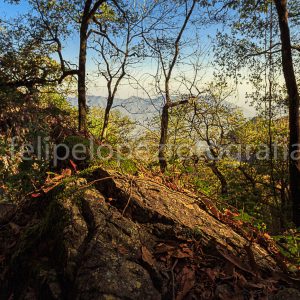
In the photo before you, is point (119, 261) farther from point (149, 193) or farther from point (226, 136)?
point (226, 136)

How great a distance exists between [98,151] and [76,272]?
1.69 metres

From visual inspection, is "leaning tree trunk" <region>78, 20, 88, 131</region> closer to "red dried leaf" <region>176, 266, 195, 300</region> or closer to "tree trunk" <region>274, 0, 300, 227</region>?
"tree trunk" <region>274, 0, 300, 227</region>

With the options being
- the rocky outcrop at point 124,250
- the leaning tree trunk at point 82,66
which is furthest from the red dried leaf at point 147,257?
the leaning tree trunk at point 82,66

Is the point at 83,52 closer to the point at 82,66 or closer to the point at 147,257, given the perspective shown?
the point at 82,66

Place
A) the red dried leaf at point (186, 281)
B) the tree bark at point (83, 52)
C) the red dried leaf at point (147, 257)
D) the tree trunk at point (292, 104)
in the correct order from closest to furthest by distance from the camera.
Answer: the red dried leaf at point (186, 281), the red dried leaf at point (147, 257), the tree trunk at point (292, 104), the tree bark at point (83, 52)

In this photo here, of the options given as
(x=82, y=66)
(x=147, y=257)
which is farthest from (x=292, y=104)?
(x=82, y=66)

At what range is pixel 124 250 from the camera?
198 centimetres

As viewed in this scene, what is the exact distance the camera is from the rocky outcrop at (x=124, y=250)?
1.78m

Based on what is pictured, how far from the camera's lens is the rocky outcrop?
1.78 metres

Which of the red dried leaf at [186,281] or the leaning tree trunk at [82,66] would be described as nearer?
the red dried leaf at [186,281]

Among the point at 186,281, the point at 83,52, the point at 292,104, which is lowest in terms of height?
the point at 186,281

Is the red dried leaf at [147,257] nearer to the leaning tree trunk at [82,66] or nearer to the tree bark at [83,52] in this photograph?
the tree bark at [83,52]

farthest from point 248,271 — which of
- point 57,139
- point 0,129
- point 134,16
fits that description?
point 134,16

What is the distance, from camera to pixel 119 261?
6.18 ft
